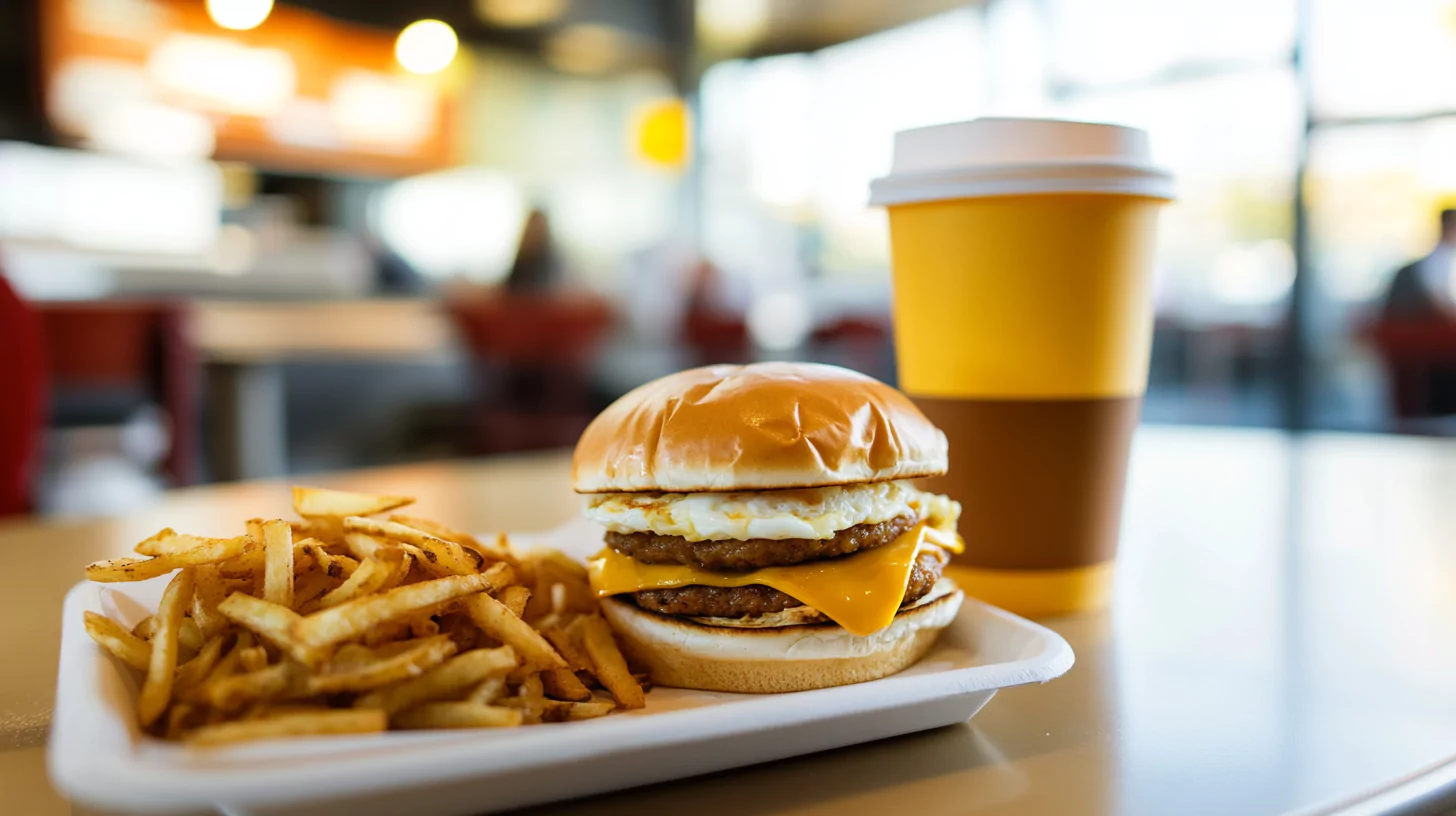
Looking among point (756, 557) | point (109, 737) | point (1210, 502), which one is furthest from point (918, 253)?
point (1210, 502)

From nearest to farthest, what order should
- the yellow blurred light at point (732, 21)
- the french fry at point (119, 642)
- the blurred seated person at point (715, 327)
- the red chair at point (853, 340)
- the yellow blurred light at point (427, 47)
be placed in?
the french fry at point (119, 642) → the blurred seated person at point (715, 327) → the red chair at point (853, 340) → the yellow blurred light at point (427, 47) → the yellow blurred light at point (732, 21)

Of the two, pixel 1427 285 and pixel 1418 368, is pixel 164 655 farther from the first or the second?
pixel 1427 285

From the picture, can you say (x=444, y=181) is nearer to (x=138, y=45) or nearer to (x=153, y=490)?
(x=138, y=45)

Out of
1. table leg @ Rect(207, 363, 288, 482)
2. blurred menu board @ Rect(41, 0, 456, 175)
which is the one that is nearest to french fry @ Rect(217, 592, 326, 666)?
table leg @ Rect(207, 363, 288, 482)

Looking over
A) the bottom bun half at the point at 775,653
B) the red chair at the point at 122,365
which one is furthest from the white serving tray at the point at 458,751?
the red chair at the point at 122,365

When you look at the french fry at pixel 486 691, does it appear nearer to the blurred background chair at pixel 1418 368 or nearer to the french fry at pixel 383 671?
the french fry at pixel 383 671

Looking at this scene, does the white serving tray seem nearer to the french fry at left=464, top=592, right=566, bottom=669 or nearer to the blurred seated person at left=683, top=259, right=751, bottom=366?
the french fry at left=464, top=592, right=566, bottom=669

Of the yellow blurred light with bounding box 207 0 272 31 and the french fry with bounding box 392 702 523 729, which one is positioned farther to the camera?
the yellow blurred light with bounding box 207 0 272 31
